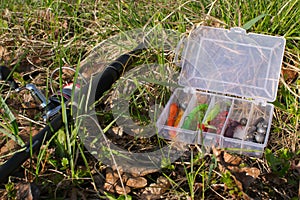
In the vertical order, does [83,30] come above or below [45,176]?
above

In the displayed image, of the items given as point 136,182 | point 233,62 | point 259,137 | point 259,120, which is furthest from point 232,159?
point 233,62

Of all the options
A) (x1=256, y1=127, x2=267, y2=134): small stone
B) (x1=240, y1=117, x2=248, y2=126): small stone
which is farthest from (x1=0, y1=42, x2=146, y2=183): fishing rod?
(x1=256, y1=127, x2=267, y2=134): small stone

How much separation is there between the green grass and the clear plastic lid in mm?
81

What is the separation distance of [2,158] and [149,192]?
0.65 meters

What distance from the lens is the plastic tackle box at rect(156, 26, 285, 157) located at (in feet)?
7.77

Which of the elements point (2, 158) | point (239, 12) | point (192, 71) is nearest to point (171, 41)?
point (192, 71)

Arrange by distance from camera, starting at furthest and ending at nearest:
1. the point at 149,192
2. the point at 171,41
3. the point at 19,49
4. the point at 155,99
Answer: the point at 19,49
the point at 171,41
the point at 155,99
the point at 149,192

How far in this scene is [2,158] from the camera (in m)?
2.19

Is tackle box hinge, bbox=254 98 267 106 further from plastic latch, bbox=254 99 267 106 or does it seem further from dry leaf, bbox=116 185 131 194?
dry leaf, bbox=116 185 131 194

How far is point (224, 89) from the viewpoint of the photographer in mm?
2557

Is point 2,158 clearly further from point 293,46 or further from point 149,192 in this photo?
point 293,46

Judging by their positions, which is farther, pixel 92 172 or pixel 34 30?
pixel 34 30

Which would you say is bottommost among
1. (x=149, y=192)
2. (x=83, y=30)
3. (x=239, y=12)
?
(x=149, y=192)

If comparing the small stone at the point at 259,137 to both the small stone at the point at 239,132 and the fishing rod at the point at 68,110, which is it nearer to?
the small stone at the point at 239,132
